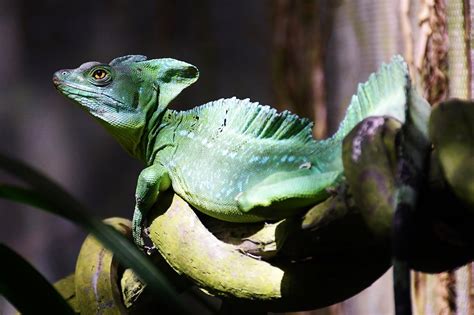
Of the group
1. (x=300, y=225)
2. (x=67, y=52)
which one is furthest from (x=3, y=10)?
(x=300, y=225)

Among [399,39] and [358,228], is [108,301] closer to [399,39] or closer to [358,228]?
[358,228]

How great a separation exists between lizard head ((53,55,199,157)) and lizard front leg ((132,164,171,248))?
0.21 m

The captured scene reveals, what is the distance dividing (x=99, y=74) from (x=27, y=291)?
112 cm

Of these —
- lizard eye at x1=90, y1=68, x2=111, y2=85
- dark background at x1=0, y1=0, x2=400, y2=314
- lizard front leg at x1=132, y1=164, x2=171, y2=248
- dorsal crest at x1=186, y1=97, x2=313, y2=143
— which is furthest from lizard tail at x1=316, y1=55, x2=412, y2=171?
dark background at x1=0, y1=0, x2=400, y2=314

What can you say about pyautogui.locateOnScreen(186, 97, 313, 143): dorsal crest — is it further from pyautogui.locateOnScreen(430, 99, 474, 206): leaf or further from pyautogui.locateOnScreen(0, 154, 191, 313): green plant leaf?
pyautogui.locateOnScreen(0, 154, 191, 313): green plant leaf

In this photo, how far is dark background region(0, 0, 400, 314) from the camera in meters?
4.59

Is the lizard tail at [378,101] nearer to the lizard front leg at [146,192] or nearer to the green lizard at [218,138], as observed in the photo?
the green lizard at [218,138]

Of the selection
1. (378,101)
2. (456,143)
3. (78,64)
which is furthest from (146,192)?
(78,64)

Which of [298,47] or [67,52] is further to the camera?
[67,52]

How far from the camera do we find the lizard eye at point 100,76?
2281 millimetres

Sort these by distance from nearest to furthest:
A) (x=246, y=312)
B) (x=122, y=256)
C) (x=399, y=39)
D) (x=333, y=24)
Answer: (x=122, y=256) < (x=246, y=312) < (x=399, y=39) < (x=333, y=24)

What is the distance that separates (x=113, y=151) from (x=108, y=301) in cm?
258

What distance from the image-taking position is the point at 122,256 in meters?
1.09

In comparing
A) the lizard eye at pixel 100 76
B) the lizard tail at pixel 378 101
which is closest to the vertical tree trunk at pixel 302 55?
the lizard eye at pixel 100 76
